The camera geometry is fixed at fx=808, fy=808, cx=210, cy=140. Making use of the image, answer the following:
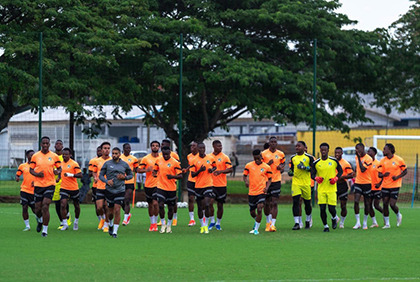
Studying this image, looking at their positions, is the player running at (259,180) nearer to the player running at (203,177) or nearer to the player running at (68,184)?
the player running at (203,177)

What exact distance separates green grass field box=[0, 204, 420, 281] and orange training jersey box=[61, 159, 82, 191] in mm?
1054

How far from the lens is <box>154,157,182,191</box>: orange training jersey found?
18.9 metres

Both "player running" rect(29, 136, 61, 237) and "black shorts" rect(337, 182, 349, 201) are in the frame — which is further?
"black shorts" rect(337, 182, 349, 201)

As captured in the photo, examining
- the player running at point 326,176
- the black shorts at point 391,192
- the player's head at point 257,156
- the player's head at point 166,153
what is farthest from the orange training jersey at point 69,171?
the black shorts at point 391,192

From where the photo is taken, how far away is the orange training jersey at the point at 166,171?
61.9 ft

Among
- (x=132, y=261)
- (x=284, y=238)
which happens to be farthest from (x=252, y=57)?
(x=132, y=261)

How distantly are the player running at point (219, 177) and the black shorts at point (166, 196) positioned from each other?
983 millimetres

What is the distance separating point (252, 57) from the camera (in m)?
33.6

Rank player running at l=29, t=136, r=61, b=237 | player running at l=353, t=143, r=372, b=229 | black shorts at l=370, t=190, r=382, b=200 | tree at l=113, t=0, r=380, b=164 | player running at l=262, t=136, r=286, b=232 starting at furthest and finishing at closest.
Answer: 1. tree at l=113, t=0, r=380, b=164
2. black shorts at l=370, t=190, r=382, b=200
3. player running at l=353, t=143, r=372, b=229
4. player running at l=262, t=136, r=286, b=232
5. player running at l=29, t=136, r=61, b=237

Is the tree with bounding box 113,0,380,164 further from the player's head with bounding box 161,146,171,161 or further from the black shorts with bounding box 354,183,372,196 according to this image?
the player's head with bounding box 161,146,171,161

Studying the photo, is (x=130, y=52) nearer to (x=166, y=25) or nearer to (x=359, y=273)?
(x=166, y=25)

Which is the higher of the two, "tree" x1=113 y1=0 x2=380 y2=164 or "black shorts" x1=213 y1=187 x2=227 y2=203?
"tree" x1=113 y1=0 x2=380 y2=164

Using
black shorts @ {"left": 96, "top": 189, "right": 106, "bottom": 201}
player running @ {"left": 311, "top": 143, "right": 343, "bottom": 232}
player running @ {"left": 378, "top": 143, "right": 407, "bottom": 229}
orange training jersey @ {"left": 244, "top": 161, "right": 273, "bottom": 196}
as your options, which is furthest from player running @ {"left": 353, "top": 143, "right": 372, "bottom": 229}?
black shorts @ {"left": 96, "top": 189, "right": 106, "bottom": 201}

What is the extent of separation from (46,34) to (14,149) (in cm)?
1330
